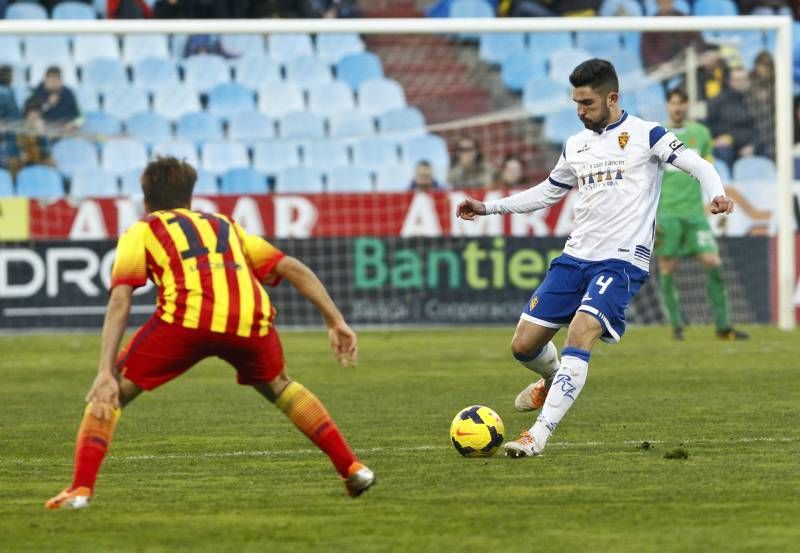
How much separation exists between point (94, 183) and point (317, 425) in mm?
14566

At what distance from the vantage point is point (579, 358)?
27.2 ft

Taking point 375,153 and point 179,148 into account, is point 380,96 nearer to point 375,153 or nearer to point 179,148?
point 375,153

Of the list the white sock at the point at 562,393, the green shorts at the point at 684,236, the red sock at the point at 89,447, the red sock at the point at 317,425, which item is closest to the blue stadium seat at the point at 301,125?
the green shorts at the point at 684,236

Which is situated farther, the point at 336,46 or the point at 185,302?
the point at 336,46

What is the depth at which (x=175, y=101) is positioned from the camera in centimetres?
2155

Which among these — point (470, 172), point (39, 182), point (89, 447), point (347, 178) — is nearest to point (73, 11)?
point (39, 182)

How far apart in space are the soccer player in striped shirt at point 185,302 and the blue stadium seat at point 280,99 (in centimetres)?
1510

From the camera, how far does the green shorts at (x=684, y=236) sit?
53.2ft

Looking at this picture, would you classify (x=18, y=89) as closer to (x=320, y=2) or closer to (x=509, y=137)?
(x=320, y=2)

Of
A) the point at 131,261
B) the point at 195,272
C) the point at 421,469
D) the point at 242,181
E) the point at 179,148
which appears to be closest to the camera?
the point at 131,261

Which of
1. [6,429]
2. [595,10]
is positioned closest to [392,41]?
[595,10]

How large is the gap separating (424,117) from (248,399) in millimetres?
10045

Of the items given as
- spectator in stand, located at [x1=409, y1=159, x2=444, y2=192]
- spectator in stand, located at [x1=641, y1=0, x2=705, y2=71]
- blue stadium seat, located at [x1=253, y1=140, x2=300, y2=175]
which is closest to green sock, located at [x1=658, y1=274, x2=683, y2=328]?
spectator in stand, located at [x1=409, y1=159, x2=444, y2=192]

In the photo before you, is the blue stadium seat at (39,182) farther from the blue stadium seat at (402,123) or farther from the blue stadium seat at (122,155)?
the blue stadium seat at (402,123)
